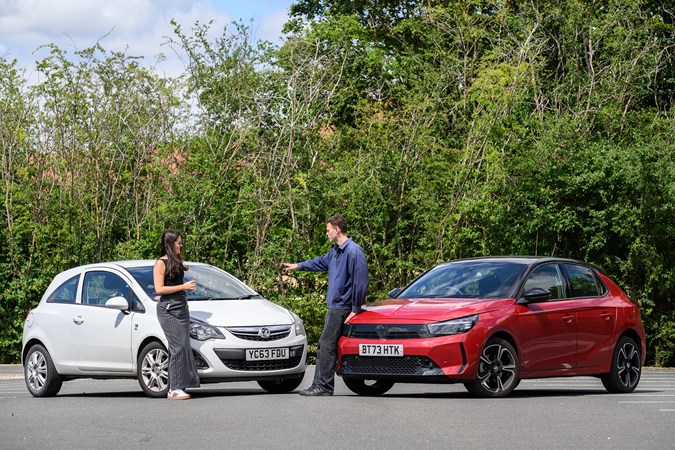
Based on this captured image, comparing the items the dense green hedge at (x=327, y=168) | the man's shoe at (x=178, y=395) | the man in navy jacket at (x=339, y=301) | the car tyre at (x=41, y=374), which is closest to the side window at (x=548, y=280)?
the man in navy jacket at (x=339, y=301)

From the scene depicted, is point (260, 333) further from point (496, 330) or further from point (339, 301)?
point (496, 330)

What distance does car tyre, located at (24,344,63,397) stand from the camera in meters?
16.0

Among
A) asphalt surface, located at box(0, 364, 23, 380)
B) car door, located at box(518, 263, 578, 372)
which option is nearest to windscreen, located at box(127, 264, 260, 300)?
car door, located at box(518, 263, 578, 372)

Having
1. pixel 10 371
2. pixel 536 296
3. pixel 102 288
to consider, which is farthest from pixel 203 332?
pixel 10 371

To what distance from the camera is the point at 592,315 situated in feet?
50.4

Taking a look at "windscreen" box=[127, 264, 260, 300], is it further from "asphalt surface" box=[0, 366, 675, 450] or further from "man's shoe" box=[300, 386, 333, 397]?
"man's shoe" box=[300, 386, 333, 397]

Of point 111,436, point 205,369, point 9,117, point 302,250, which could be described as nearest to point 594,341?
point 205,369

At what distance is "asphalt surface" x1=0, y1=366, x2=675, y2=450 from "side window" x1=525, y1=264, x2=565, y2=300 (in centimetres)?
119

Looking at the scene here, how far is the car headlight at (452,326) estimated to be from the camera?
45.3 ft

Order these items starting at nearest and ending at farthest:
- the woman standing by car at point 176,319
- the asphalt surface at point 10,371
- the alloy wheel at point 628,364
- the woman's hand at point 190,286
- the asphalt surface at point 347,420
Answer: the asphalt surface at point 347,420 < the woman standing by car at point 176,319 < the woman's hand at point 190,286 < the alloy wheel at point 628,364 < the asphalt surface at point 10,371

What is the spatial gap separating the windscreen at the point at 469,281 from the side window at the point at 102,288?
3259 mm

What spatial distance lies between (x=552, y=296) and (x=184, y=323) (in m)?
4.18

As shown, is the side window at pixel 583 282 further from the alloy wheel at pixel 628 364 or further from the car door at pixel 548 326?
the alloy wheel at pixel 628 364

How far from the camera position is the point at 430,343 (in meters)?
13.8
